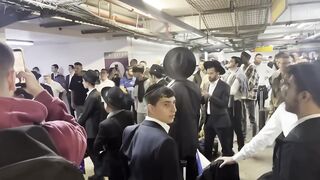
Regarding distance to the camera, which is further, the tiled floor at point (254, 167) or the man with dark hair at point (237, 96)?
the man with dark hair at point (237, 96)

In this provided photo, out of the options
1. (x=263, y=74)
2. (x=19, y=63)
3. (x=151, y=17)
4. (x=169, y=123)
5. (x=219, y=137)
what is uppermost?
(x=151, y=17)

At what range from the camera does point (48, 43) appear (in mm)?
9930

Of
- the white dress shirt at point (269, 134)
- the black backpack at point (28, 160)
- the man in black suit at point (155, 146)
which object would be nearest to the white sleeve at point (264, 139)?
the white dress shirt at point (269, 134)

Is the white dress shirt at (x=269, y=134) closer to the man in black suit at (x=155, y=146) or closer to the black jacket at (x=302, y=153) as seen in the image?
the man in black suit at (x=155, y=146)

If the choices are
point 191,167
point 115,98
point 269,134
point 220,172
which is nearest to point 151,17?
point 115,98

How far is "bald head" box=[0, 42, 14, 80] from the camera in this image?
1.08m

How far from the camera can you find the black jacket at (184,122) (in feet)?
9.55

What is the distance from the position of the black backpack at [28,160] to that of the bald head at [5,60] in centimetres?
23

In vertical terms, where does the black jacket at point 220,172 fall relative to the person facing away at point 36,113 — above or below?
below

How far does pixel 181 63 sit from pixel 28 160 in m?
2.28

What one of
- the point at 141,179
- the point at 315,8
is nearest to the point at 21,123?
the point at 141,179

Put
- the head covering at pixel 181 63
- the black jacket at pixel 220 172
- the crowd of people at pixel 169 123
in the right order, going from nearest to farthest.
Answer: the crowd of people at pixel 169 123 → the black jacket at pixel 220 172 → the head covering at pixel 181 63

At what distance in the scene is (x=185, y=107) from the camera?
2.92 metres

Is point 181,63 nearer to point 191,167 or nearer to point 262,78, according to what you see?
point 191,167
